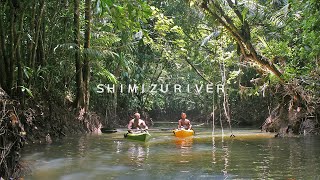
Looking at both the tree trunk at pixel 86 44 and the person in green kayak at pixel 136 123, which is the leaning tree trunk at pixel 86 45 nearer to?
the tree trunk at pixel 86 44

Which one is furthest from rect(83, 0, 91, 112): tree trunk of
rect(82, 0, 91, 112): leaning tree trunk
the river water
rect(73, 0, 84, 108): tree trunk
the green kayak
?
the river water

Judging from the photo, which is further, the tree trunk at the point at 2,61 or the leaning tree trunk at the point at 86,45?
the leaning tree trunk at the point at 86,45

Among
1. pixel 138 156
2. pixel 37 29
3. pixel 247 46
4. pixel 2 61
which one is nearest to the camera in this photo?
pixel 138 156

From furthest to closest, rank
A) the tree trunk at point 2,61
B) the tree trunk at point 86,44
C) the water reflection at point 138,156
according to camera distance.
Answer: the tree trunk at point 86,44, the tree trunk at point 2,61, the water reflection at point 138,156

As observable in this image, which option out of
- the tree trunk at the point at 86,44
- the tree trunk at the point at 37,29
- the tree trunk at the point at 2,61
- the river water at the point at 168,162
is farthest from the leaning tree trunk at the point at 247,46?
the tree trunk at the point at 2,61

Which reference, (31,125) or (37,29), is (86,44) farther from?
(31,125)

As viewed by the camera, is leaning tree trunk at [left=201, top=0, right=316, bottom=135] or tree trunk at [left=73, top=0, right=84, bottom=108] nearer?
leaning tree trunk at [left=201, top=0, right=316, bottom=135]

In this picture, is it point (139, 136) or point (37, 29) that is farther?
point (139, 136)

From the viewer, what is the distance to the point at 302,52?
11141 millimetres

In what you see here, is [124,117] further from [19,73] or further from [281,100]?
[19,73]

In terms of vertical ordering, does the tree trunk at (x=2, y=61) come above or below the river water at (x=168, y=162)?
above

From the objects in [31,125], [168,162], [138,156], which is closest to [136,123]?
[31,125]

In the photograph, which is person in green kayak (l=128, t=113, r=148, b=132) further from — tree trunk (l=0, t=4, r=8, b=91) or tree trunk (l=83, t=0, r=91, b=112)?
tree trunk (l=0, t=4, r=8, b=91)

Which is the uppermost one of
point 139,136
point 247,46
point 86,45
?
point 86,45
